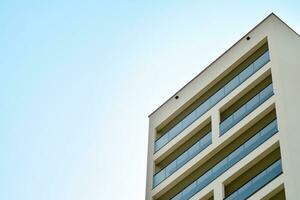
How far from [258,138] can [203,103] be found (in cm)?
648

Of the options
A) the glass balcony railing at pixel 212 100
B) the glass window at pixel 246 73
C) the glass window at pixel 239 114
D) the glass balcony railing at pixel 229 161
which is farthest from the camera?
the glass balcony railing at pixel 212 100

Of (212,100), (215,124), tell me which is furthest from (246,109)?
(212,100)

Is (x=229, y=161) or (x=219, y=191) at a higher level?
(x=229, y=161)

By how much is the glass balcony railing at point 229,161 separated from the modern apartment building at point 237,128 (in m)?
0.07

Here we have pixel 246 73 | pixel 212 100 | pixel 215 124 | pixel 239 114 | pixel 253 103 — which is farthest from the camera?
pixel 212 100

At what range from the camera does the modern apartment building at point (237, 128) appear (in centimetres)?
3788

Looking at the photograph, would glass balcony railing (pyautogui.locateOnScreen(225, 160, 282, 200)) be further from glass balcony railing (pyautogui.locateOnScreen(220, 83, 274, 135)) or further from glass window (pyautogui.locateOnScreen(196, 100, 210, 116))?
glass window (pyautogui.locateOnScreen(196, 100, 210, 116))

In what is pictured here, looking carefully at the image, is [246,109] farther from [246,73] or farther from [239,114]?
[246,73]

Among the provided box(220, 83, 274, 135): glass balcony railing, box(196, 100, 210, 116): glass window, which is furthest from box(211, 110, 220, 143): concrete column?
box(196, 100, 210, 116): glass window

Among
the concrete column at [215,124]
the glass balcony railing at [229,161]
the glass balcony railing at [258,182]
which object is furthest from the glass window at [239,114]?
the glass balcony railing at [258,182]

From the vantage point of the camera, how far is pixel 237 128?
134 feet

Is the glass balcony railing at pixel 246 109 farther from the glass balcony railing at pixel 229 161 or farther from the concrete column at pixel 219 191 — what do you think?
the concrete column at pixel 219 191

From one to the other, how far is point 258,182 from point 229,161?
296cm

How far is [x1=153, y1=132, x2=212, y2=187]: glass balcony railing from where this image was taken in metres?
42.8
